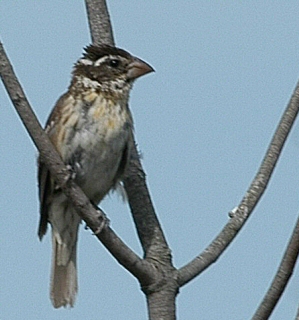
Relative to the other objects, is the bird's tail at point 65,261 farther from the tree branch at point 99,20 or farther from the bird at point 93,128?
the tree branch at point 99,20

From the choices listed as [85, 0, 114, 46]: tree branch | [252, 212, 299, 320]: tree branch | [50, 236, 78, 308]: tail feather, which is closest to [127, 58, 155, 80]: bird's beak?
[85, 0, 114, 46]: tree branch

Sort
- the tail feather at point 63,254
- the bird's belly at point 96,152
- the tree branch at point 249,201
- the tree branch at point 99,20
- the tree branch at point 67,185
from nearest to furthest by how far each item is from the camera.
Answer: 1. the tree branch at point 67,185
2. the tree branch at point 249,201
3. the tree branch at point 99,20
4. the bird's belly at point 96,152
5. the tail feather at point 63,254

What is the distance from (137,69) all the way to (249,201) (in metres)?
1.13

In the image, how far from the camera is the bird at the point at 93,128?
421 cm

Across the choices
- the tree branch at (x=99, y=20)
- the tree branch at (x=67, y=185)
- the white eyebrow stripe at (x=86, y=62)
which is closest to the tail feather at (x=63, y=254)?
the white eyebrow stripe at (x=86, y=62)

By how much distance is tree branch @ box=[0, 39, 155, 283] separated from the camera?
2994mm

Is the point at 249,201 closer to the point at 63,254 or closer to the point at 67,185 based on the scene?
the point at 67,185

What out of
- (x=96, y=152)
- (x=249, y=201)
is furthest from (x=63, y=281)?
(x=249, y=201)

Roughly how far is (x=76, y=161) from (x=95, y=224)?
0.98 m

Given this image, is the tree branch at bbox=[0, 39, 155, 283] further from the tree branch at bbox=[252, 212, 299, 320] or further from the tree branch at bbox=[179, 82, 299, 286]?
the tree branch at bbox=[252, 212, 299, 320]

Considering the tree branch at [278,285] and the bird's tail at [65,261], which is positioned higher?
the tree branch at [278,285]

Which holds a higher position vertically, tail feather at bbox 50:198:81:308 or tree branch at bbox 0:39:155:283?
tree branch at bbox 0:39:155:283

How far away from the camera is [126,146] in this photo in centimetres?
433

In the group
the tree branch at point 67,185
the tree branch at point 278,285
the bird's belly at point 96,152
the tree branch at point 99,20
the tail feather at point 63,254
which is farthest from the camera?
the tail feather at point 63,254
